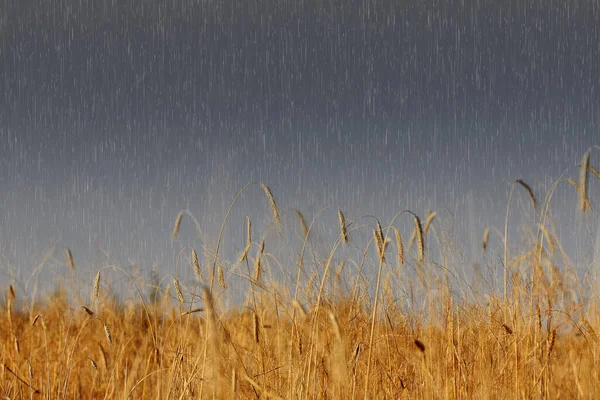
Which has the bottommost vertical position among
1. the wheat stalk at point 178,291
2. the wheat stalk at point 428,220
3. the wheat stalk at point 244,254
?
the wheat stalk at point 178,291

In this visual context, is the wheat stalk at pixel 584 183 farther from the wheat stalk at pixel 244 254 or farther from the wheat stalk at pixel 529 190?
the wheat stalk at pixel 244 254

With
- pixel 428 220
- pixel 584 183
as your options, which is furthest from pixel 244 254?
pixel 584 183

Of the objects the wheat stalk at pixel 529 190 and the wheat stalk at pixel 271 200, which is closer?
the wheat stalk at pixel 271 200

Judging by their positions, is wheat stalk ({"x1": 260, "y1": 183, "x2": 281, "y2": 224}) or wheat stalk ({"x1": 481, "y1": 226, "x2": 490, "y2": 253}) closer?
wheat stalk ({"x1": 260, "y1": 183, "x2": 281, "y2": 224})

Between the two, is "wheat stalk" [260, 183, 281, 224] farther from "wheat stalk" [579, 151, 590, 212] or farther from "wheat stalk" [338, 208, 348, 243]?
"wheat stalk" [579, 151, 590, 212]

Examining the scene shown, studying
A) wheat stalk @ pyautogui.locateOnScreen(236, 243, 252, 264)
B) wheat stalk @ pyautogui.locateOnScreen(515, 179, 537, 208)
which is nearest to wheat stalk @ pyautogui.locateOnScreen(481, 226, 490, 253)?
wheat stalk @ pyautogui.locateOnScreen(515, 179, 537, 208)

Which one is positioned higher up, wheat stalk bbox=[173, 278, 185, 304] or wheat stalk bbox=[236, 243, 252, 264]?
wheat stalk bbox=[236, 243, 252, 264]

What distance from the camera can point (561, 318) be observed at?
3129 mm

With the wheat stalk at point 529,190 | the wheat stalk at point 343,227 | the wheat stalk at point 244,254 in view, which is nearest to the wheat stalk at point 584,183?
the wheat stalk at point 529,190

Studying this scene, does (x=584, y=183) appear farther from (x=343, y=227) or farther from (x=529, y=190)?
(x=343, y=227)

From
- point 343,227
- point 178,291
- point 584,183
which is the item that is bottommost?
point 178,291

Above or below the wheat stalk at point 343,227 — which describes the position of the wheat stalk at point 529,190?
above

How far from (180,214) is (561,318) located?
2.04 metres

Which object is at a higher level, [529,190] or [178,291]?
[529,190]
